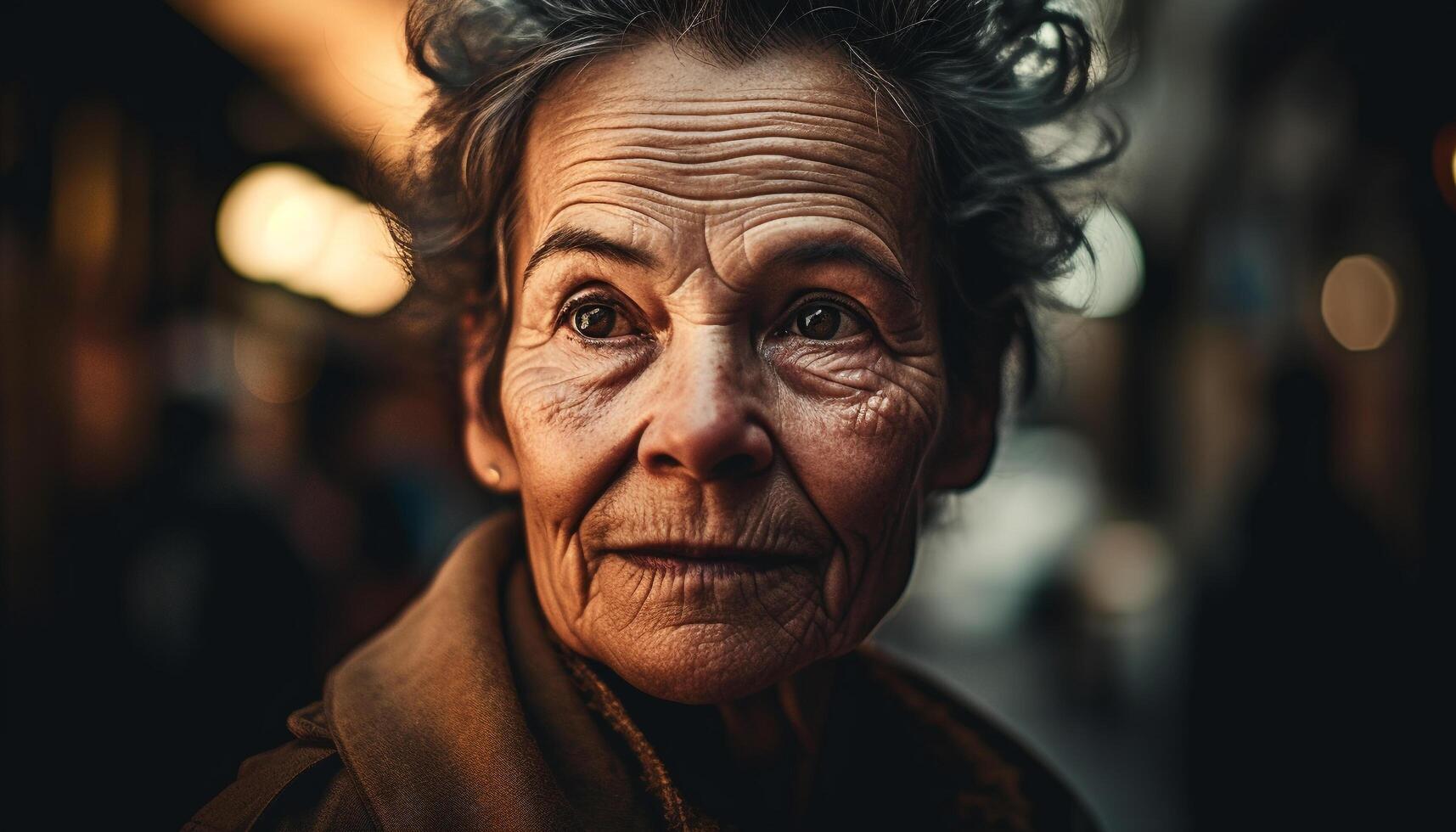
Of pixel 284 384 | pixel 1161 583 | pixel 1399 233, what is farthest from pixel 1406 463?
pixel 284 384

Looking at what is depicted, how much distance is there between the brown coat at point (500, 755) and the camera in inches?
50.0

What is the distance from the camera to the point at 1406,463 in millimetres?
6508

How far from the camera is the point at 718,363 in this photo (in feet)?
4.36

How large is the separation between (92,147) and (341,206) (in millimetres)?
1179

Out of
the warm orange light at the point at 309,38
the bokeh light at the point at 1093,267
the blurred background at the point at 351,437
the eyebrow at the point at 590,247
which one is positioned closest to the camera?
the eyebrow at the point at 590,247

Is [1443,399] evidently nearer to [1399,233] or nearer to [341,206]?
[1399,233]

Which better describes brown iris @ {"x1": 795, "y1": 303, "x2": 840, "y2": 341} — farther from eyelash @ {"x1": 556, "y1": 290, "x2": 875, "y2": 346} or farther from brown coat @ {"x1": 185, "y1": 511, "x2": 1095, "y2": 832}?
brown coat @ {"x1": 185, "y1": 511, "x2": 1095, "y2": 832}

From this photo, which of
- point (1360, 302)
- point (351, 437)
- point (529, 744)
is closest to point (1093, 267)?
point (529, 744)

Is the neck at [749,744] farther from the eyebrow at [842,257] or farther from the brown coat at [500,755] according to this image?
the eyebrow at [842,257]

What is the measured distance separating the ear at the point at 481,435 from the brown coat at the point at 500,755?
11cm

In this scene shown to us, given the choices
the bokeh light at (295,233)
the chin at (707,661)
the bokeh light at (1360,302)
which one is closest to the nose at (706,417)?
the chin at (707,661)

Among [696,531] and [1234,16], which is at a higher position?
[1234,16]

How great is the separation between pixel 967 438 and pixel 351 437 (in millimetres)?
6712

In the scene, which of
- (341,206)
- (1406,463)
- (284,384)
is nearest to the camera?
(341,206)
